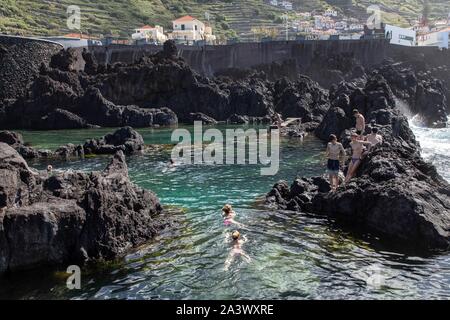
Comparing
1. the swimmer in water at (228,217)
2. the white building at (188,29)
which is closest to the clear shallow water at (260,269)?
the swimmer in water at (228,217)

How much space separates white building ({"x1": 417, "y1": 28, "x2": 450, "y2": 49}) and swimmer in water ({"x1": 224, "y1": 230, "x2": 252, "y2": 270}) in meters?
96.7

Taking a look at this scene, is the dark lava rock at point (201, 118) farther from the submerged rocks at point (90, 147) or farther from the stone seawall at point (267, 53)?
the stone seawall at point (267, 53)

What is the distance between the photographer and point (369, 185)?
17797 mm

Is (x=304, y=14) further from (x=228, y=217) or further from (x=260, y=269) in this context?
(x=260, y=269)

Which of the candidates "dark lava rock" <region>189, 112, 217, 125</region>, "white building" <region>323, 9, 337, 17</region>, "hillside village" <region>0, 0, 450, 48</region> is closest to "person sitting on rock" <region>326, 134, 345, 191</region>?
"dark lava rock" <region>189, 112, 217, 125</region>

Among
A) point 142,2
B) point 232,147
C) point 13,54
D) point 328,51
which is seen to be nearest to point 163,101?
point 13,54

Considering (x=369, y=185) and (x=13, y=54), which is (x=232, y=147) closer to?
(x=369, y=185)

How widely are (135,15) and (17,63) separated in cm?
9297

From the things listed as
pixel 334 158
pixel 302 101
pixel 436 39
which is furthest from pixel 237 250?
pixel 436 39

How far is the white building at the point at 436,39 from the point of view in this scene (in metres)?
103

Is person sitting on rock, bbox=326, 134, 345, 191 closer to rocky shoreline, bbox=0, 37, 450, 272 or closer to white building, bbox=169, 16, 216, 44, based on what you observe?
rocky shoreline, bbox=0, 37, 450, 272

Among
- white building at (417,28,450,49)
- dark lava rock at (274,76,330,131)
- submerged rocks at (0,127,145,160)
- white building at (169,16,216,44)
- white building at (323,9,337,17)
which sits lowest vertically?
submerged rocks at (0,127,145,160)

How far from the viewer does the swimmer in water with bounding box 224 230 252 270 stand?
1437 cm

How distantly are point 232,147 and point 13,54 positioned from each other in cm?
3915
